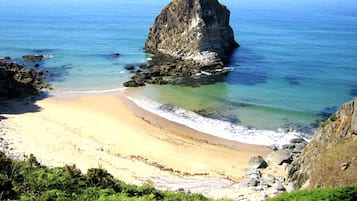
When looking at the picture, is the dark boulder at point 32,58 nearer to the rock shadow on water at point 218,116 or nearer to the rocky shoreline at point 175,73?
the rocky shoreline at point 175,73

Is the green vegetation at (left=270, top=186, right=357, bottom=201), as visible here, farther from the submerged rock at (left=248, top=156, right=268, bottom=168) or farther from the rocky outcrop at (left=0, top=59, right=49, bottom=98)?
the rocky outcrop at (left=0, top=59, right=49, bottom=98)

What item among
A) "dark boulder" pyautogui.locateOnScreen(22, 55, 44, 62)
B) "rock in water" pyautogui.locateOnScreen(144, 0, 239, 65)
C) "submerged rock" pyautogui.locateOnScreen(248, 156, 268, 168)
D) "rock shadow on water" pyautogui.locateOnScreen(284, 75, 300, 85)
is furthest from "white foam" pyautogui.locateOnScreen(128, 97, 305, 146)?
"dark boulder" pyautogui.locateOnScreen(22, 55, 44, 62)

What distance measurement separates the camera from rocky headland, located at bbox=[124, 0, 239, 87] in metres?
60.9

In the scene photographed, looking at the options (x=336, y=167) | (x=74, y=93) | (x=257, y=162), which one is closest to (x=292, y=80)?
(x=257, y=162)

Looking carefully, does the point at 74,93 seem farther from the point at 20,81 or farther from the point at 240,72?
the point at 240,72

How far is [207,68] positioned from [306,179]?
40587 millimetres

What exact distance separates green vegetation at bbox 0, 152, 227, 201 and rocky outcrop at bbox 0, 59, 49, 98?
88.4ft

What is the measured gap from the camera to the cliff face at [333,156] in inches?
917

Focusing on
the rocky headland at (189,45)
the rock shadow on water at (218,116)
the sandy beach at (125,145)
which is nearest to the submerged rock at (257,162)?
the sandy beach at (125,145)

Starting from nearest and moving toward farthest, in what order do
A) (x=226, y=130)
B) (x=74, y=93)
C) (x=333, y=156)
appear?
(x=333, y=156)
(x=226, y=130)
(x=74, y=93)

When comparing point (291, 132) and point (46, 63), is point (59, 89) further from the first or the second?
point (291, 132)

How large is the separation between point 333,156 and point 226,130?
16265mm

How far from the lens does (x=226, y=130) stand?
39969mm

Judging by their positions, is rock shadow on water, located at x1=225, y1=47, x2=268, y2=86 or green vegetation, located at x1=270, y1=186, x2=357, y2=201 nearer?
green vegetation, located at x1=270, y1=186, x2=357, y2=201
